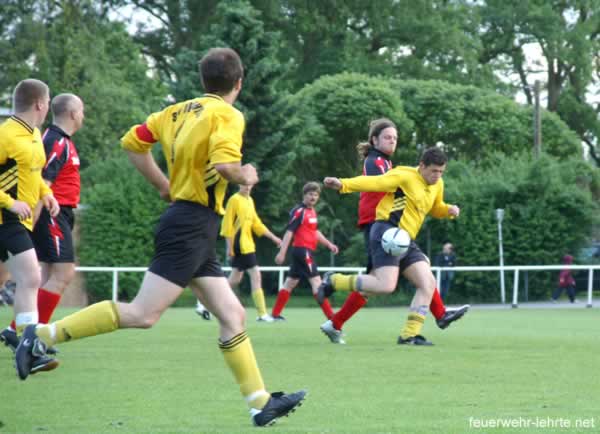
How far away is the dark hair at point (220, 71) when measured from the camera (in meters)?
6.60

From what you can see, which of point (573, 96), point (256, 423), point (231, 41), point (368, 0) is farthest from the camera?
point (573, 96)

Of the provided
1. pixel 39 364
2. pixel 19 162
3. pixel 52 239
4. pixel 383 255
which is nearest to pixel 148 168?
pixel 39 364

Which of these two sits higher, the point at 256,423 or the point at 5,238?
the point at 5,238

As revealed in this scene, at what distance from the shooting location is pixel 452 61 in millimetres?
53156

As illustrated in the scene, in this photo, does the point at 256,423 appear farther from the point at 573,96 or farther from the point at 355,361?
the point at 573,96

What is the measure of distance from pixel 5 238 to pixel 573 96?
52211mm

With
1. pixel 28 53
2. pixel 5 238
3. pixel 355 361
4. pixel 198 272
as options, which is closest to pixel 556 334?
pixel 355 361

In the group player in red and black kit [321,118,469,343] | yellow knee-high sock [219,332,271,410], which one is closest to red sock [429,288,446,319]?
player in red and black kit [321,118,469,343]

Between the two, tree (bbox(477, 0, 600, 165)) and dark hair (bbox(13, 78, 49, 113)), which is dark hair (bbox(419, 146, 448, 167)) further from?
tree (bbox(477, 0, 600, 165))

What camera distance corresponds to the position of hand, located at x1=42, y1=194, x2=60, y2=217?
9797 millimetres

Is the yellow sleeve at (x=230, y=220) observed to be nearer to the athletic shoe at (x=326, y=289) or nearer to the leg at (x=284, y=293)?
the leg at (x=284, y=293)

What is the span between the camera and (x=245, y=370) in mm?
6531

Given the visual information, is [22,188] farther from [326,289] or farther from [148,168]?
[326,289]

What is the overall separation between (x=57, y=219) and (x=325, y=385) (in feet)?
11.1
